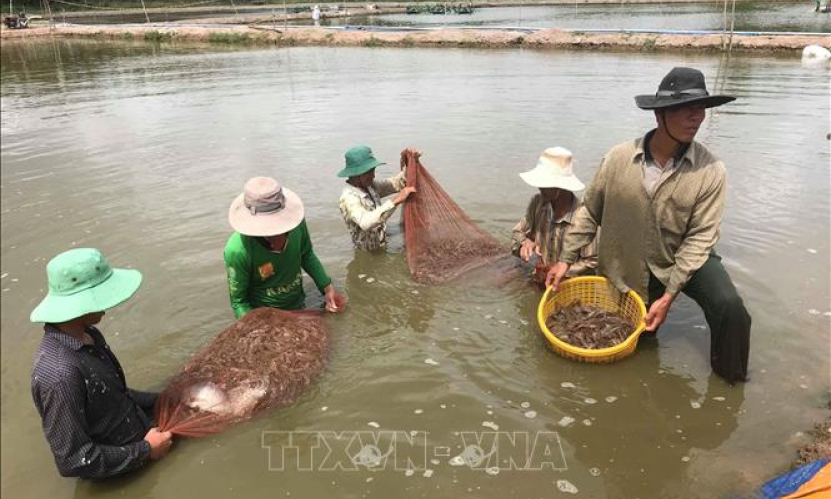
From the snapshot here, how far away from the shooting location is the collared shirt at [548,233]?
446 centimetres

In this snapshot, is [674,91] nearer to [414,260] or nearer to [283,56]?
[414,260]

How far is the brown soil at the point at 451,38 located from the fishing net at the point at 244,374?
73.2 feet

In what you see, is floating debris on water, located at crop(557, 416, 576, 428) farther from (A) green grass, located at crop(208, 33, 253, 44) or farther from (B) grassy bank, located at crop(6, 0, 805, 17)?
(B) grassy bank, located at crop(6, 0, 805, 17)

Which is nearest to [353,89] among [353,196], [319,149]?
[319,149]

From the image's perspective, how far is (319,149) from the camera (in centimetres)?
964

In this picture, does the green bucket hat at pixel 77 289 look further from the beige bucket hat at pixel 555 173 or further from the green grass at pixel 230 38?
the green grass at pixel 230 38

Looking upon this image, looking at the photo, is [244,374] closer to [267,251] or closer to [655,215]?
[267,251]

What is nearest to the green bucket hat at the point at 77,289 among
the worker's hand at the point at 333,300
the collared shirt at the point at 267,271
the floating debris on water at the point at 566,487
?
the collared shirt at the point at 267,271

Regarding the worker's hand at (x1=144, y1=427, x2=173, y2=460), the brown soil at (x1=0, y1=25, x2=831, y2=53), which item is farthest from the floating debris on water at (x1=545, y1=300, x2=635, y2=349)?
the brown soil at (x1=0, y1=25, x2=831, y2=53)

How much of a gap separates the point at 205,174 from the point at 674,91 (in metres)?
7.14

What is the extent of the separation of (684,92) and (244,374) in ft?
10.5

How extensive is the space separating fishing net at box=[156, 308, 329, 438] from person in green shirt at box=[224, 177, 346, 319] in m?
0.30

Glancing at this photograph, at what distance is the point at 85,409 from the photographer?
2.66 meters

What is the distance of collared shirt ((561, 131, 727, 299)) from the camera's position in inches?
135
